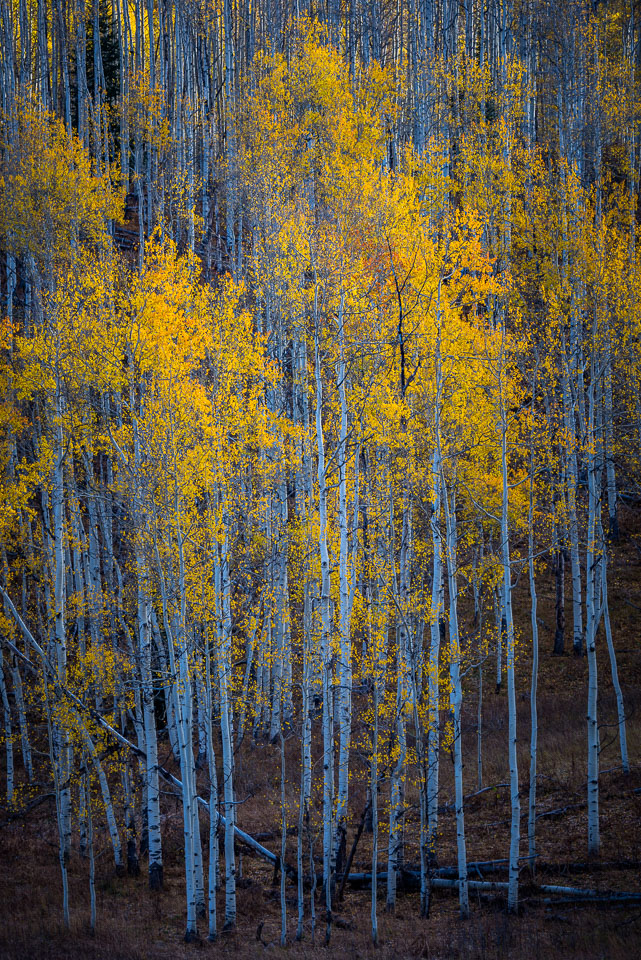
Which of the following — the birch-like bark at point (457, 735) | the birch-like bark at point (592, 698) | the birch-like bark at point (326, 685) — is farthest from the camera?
the birch-like bark at point (592, 698)

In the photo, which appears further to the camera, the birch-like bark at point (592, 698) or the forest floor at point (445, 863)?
the birch-like bark at point (592, 698)

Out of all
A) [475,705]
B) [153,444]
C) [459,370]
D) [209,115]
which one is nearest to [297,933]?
[153,444]

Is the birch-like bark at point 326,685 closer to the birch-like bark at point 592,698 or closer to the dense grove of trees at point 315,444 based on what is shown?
the dense grove of trees at point 315,444

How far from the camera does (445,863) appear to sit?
12406 mm

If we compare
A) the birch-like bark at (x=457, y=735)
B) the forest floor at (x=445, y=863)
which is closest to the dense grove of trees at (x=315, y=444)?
the birch-like bark at (x=457, y=735)

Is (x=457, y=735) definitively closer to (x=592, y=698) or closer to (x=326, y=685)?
(x=326, y=685)

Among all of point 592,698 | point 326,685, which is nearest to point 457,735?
point 326,685

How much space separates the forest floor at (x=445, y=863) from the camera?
9.31 meters

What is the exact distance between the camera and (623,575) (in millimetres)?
22438

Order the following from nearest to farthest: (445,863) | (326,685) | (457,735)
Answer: (457,735) < (326,685) < (445,863)

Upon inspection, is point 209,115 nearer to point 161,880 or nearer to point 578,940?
point 161,880

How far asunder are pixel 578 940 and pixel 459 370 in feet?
29.2

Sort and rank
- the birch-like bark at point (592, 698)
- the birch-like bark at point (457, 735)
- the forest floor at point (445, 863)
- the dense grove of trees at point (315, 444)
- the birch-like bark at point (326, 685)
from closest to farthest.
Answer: the forest floor at point (445, 863) → the birch-like bark at point (457, 735) → the birch-like bark at point (326, 685) → the birch-like bark at point (592, 698) → the dense grove of trees at point (315, 444)

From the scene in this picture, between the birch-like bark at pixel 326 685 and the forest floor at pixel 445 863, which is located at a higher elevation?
the birch-like bark at pixel 326 685
